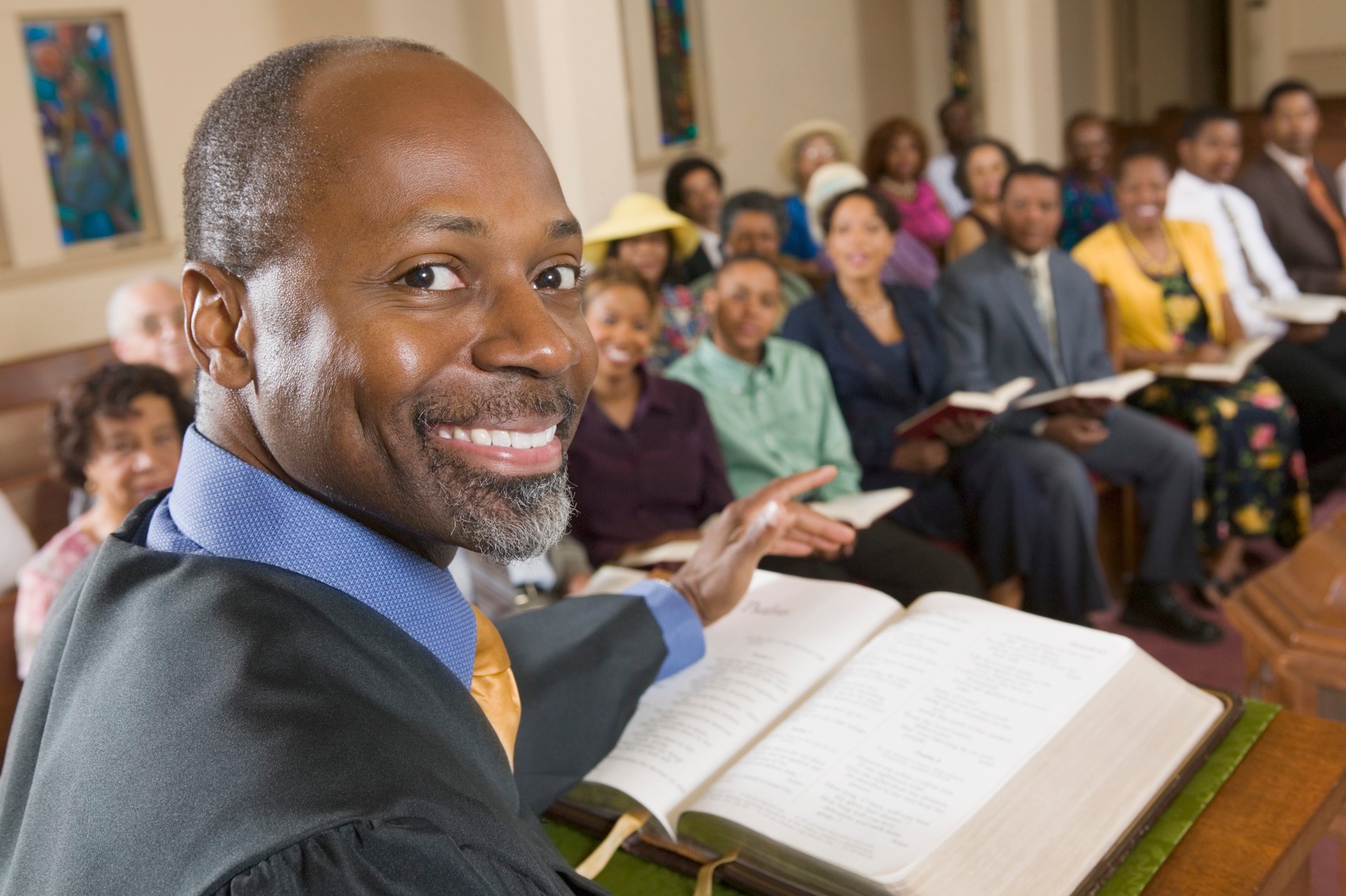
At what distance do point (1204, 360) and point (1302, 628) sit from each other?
2.83 m

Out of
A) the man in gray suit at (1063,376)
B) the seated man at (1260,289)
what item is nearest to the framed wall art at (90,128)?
the man in gray suit at (1063,376)

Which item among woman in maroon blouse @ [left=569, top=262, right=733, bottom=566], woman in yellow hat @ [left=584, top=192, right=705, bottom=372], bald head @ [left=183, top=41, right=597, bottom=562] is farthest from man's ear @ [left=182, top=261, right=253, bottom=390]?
woman in yellow hat @ [left=584, top=192, right=705, bottom=372]

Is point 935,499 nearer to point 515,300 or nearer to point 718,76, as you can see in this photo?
point 515,300

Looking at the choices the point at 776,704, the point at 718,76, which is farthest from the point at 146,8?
the point at 776,704

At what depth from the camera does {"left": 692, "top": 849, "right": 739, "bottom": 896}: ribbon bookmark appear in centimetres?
93

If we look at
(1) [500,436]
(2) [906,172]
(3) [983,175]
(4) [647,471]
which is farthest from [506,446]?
(2) [906,172]

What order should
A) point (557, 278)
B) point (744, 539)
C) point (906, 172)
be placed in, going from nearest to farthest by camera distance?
1. point (557, 278)
2. point (744, 539)
3. point (906, 172)

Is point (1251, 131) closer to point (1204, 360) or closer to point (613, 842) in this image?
point (1204, 360)

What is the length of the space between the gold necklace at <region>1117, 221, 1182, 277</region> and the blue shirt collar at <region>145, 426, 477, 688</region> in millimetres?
3909

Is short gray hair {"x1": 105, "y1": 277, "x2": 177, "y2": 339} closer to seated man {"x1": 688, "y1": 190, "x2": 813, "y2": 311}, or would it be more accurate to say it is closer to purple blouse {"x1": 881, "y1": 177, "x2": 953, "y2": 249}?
seated man {"x1": 688, "y1": 190, "x2": 813, "y2": 311}

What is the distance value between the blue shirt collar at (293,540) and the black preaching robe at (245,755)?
2 centimetres

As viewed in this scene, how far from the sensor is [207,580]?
30.6 inches

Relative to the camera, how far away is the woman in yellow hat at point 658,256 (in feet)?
13.8

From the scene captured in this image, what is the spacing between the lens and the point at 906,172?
21.3ft
